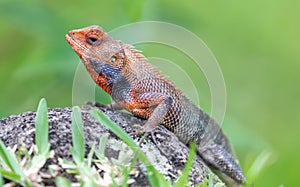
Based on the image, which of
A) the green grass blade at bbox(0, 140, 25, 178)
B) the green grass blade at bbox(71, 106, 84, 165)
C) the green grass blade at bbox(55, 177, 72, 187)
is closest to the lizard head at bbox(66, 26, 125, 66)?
the green grass blade at bbox(71, 106, 84, 165)

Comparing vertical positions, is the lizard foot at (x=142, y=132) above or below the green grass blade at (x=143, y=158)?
above

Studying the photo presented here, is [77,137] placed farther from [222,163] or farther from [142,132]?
[222,163]

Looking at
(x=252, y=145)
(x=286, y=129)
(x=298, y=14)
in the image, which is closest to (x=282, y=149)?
(x=286, y=129)

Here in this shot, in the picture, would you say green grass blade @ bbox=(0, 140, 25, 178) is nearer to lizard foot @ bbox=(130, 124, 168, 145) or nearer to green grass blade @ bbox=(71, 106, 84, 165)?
green grass blade @ bbox=(71, 106, 84, 165)

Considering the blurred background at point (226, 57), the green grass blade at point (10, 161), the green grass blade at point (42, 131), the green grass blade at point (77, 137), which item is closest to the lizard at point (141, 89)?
the blurred background at point (226, 57)

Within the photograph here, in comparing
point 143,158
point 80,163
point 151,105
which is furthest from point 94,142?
point 151,105

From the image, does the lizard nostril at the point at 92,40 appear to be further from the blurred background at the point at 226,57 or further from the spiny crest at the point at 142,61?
the blurred background at the point at 226,57

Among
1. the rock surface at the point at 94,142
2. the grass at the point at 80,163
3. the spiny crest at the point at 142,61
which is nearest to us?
the grass at the point at 80,163
